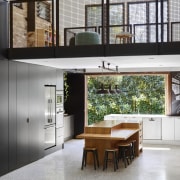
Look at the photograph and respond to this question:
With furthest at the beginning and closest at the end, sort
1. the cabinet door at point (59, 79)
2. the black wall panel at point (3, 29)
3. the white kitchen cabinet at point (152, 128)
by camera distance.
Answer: the white kitchen cabinet at point (152, 128)
the cabinet door at point (59, 79)
the black wall panel at point (3, 29)

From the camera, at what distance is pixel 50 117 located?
9.94 m

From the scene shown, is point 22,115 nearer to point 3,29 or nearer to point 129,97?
point 3,29

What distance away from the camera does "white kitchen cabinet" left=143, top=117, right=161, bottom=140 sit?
38.1 feet

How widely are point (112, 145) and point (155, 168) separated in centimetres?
112

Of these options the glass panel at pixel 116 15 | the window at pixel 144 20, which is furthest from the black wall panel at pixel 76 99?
the window at pixel 144 20

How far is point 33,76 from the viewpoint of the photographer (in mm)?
8766

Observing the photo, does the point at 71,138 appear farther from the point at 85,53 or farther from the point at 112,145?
the point at 85,53

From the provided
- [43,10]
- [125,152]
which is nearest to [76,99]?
[43,10]

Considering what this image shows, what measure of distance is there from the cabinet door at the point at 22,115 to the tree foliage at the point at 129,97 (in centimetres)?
475

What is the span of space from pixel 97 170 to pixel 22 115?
2056mm

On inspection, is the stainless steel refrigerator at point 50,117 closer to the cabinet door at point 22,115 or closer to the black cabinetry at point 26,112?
the black cabinetry at point 26,112

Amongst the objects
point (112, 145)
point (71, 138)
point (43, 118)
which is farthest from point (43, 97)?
point (71, 138)

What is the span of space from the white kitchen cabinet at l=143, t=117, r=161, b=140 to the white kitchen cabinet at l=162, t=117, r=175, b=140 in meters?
0.16

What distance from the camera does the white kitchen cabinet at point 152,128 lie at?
38.1 ft
